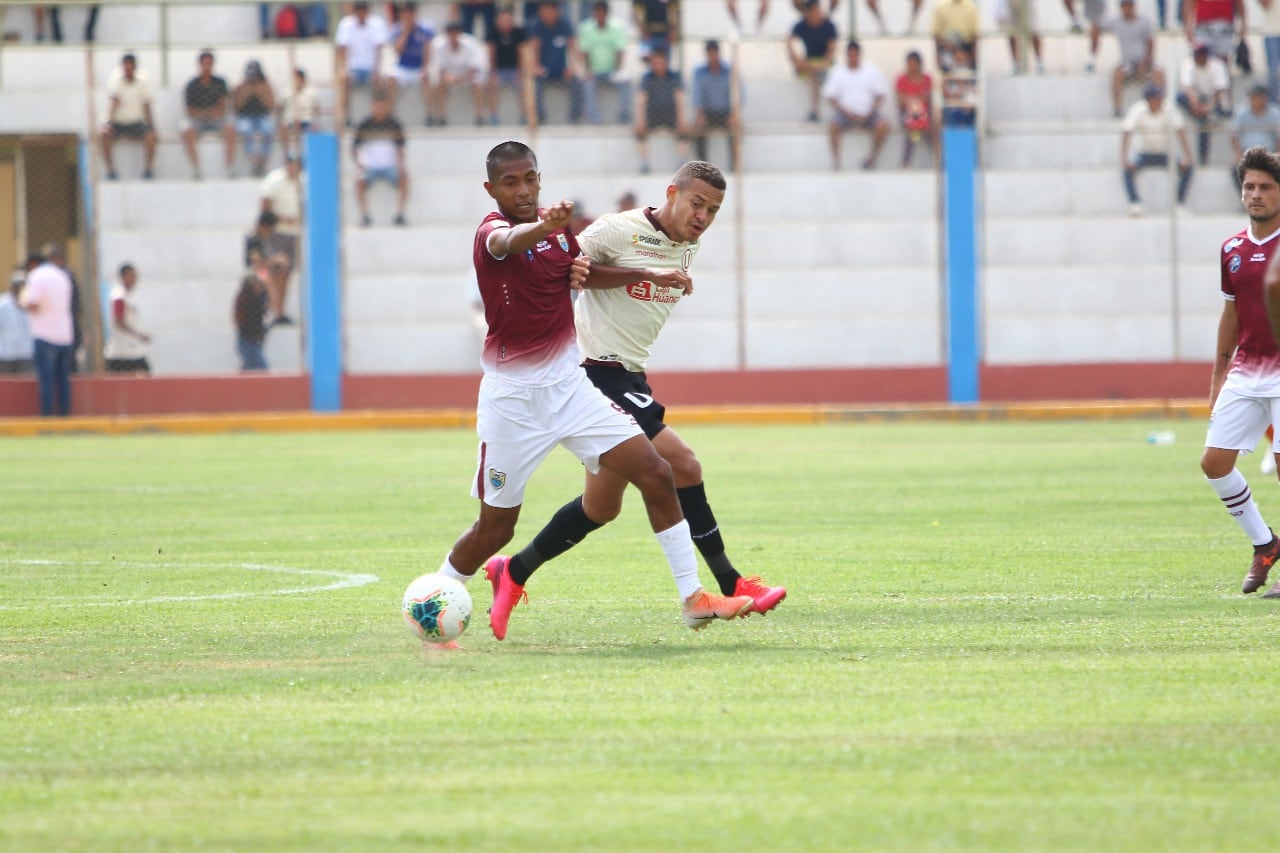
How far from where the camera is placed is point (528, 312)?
7.90 meters

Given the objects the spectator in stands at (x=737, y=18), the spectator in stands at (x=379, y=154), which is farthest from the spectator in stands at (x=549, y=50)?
the spectator in stands at (x=737, y=18)

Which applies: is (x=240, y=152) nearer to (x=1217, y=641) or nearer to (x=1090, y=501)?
(x=1090, y=501)

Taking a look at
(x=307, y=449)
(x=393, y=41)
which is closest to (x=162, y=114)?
(x=393, y=41)

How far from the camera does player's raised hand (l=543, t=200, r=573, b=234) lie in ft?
23.3

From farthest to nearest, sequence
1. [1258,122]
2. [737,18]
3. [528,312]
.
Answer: [737,18] → [1258,122] → [528,312]

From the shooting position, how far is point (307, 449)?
22.5 m

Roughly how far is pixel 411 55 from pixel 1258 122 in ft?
45.1

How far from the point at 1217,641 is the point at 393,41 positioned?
25.2 m

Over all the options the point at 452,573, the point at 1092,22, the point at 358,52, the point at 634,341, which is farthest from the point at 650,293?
the point at 1092,22

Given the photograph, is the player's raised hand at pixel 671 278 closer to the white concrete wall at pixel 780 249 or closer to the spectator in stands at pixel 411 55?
the white concrete wall at pixel 780 249

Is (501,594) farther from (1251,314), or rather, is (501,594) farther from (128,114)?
(128,114)

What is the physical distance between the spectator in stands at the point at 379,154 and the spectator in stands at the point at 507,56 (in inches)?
69.9

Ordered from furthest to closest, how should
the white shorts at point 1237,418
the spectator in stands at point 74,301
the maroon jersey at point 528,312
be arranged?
the spectator in stands at point 74,301
the white shorts at point 1237,418
the maroon jersey at point 528,312

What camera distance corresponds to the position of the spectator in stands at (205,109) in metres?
29.4
